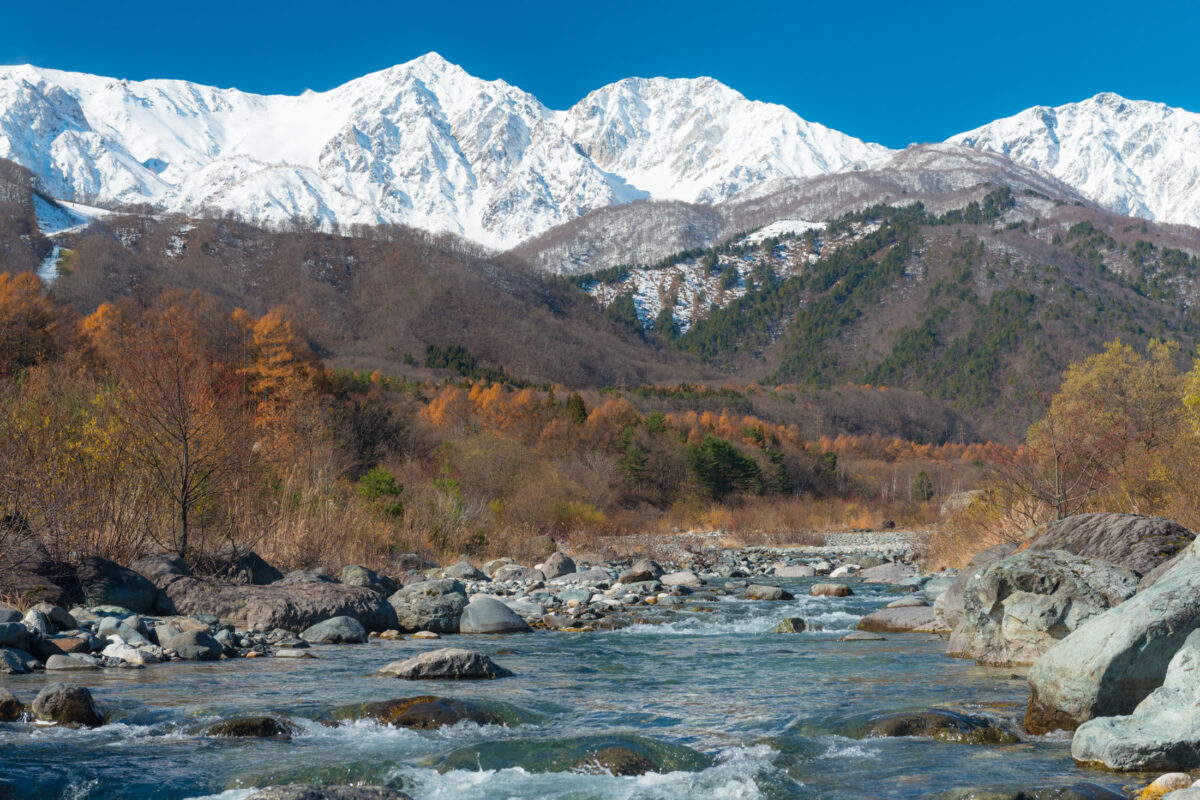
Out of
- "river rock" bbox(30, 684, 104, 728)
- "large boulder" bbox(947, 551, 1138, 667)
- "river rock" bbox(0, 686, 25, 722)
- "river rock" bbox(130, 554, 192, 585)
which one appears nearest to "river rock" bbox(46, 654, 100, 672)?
"river rock" bbox(0, 686, 25, 722)

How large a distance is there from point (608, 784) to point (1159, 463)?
20.9 meters

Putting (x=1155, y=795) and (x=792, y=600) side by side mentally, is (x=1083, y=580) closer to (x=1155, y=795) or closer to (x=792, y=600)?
(x=1155, y=795)

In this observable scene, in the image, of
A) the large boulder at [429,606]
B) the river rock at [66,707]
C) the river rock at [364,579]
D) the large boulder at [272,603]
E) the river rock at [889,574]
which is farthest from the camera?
the river rock at [889,574]

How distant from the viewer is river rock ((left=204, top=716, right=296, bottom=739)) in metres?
9.05

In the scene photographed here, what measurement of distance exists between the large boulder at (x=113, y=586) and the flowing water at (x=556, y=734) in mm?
3249

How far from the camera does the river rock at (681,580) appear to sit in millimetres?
28672

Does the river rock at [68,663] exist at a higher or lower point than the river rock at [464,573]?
higher

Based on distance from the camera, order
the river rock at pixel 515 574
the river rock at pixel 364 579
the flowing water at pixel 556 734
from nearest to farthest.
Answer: the flowing water at pixel 556 734
the river rock at pixel 364 579
the river rock at pixel 515 574

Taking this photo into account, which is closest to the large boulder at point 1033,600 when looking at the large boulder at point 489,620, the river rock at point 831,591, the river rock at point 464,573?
the large boulder at point 489,620

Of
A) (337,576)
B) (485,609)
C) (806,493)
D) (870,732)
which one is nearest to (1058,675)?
(870,732)

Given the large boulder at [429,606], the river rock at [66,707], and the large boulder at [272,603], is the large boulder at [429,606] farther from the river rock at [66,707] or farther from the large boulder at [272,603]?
the river rock at [66,707]

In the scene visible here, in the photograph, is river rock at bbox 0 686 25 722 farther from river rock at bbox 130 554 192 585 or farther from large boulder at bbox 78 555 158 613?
river rock at bbox 130 554 192 585

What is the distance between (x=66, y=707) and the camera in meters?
9.04

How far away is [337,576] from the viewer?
20.9 m
